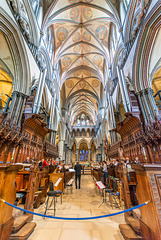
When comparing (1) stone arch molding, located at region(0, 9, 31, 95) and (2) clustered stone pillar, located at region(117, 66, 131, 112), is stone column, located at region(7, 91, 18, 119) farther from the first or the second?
(2) clustered stone pillar, located at region(117, 66, 131, 112)

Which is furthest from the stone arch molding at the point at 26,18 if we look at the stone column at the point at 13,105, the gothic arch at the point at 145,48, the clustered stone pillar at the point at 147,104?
the clustered stone pillar at the point at 147,104

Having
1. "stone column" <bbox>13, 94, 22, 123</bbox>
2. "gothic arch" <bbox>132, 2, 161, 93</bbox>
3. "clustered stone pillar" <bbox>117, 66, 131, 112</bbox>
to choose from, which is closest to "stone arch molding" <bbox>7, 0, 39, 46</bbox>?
"stone column" <bbox>13, 94, 22, 123</bbox>

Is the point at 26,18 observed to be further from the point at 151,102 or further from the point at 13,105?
the point at 151,102

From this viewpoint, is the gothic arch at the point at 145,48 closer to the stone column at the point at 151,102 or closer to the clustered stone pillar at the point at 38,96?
the stone column at the point at 151,102

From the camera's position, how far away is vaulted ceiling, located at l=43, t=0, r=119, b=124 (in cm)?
1039

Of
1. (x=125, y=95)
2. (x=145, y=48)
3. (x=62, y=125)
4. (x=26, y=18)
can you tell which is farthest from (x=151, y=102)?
(x=62, y=125)

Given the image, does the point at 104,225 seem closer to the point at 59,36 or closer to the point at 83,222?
the point at 83,222

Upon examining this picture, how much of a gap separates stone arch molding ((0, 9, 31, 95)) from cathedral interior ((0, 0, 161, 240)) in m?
0.05

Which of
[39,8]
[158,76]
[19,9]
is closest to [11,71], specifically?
[19,9]

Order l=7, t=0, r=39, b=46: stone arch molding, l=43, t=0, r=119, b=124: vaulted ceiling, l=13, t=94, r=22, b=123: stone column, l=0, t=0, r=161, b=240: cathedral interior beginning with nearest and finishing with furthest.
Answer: l=0, t=0, r=161, b=240: cathedral interior → l=13, t=94, r=22, b=123: stone column → l=7, t=0, r=39, b=46: stone arch molding → l=43, t=0, r=119, b=124: vaulted ceiling

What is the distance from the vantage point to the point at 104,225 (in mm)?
2205

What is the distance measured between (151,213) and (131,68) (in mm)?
7376

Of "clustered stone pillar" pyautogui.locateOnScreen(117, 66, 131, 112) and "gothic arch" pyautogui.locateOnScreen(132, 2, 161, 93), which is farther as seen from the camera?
"clustered stone pillar" pyautogui.locateOnScreen(117, 66, 131, 112)

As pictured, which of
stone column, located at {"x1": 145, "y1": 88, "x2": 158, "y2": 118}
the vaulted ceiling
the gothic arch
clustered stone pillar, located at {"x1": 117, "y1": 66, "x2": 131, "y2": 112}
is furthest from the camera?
the vaulted ceiling
